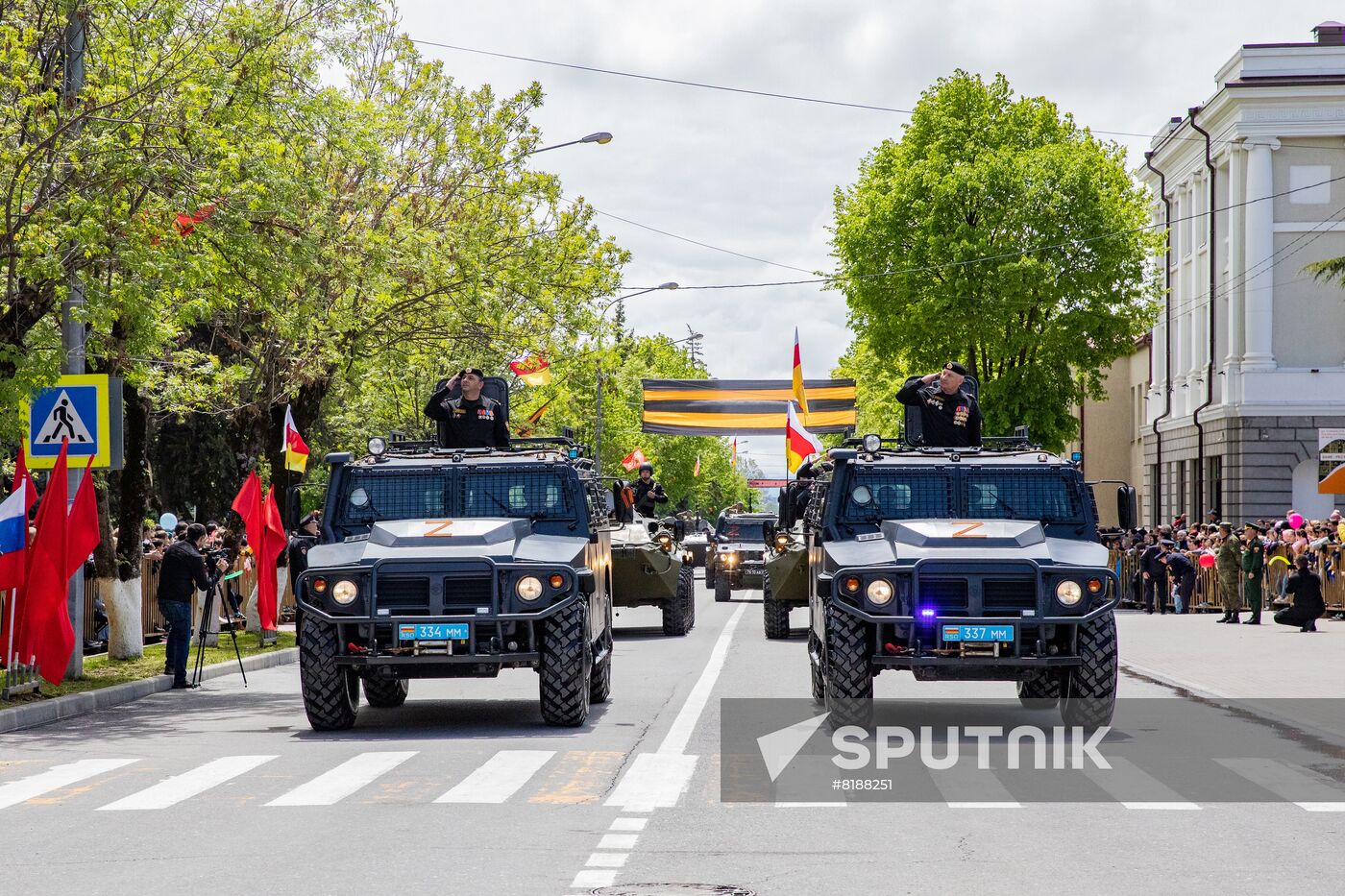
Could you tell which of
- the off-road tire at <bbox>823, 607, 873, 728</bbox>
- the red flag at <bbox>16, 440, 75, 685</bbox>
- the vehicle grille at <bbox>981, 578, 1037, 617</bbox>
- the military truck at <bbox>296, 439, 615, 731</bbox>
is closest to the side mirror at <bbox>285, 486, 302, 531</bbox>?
the military truck at <bbox>296, 439, 615, 731</bbox>

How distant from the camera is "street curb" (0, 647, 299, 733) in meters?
15.1

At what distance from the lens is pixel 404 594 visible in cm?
1334

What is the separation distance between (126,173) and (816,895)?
38.6ft

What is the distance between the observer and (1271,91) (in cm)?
4775

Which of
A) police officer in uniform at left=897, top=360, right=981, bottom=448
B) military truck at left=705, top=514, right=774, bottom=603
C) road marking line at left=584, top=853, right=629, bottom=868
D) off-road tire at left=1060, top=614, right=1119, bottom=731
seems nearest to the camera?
road marking line at left=584, top=853, right=629, bottom=868

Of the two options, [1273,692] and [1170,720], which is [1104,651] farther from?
[1273,692]

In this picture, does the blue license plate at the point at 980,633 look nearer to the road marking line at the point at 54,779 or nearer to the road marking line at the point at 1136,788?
the road marking line at the point at 1136,788

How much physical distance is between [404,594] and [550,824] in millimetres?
4528

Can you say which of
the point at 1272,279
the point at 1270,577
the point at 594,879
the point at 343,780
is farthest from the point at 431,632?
the point at 1272,279

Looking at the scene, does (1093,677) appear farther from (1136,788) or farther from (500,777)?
(500,777)

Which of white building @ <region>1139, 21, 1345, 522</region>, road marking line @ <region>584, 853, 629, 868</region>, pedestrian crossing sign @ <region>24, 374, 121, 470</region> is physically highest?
white building @ <region>1139, 21, 1345, 522</region>

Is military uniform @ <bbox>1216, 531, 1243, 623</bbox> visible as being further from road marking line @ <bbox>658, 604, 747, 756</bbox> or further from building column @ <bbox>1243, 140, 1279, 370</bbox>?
building column @ <bbox>1243, 140, 1279, 370</bbox>

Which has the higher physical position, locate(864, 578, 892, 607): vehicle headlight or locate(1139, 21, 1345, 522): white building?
locate(1139, 21, 1345, 522): white building

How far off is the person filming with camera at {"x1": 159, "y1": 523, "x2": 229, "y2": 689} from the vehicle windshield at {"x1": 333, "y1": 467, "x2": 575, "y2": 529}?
12.8 feet
